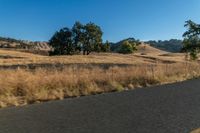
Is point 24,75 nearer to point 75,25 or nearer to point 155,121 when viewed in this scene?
point 155,121

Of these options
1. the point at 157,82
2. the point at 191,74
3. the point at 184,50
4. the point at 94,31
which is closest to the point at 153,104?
the point at 157,82

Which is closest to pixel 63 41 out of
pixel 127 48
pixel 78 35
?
pixel 78 35

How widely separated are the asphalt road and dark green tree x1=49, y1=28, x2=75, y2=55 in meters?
77.1

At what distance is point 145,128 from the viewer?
29.9ft

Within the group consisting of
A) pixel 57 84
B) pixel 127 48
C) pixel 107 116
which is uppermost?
pixel 57 84

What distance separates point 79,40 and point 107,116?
263 feet

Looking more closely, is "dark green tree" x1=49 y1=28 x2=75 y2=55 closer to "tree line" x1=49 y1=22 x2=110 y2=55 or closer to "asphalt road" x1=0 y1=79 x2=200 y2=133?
"tree line" x1=49 y1=22 x2=110 y2=55

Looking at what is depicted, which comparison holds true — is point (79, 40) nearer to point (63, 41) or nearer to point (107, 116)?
point (63, 41)

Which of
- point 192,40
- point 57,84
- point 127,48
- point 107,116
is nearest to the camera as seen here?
point 107,116

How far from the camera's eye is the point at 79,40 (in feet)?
297

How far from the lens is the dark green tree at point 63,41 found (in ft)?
300

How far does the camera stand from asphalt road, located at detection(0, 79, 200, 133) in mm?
9055

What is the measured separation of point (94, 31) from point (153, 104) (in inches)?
3039

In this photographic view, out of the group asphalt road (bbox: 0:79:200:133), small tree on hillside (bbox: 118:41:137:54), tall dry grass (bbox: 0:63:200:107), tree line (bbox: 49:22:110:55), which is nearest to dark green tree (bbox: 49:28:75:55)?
tree line (bbox: 49:22:110:55)
